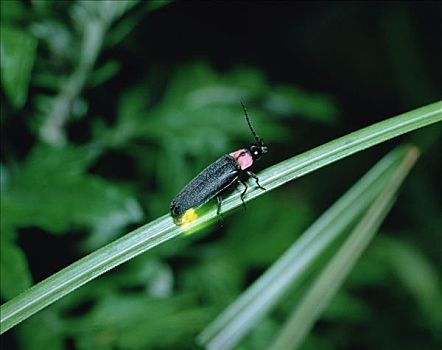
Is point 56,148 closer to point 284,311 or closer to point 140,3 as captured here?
point 140,3

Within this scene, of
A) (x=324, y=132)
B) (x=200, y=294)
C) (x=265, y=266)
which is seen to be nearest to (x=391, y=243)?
(x=324, y=132)

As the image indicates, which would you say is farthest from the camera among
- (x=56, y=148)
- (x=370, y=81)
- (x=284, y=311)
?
(x=370, y=81)

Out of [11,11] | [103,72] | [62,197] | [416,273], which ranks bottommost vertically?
[416,273]

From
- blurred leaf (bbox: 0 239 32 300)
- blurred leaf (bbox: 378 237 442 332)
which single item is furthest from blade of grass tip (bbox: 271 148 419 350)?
blurred leaf (bbox: 378 237 442 332)

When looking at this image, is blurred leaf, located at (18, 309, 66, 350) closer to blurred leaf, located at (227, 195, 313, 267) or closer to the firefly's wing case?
the firefly's wing case

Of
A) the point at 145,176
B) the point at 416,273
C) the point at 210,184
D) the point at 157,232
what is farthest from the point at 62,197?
the point at 416,273

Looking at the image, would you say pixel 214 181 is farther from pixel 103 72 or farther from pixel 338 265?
pixel 103 72
